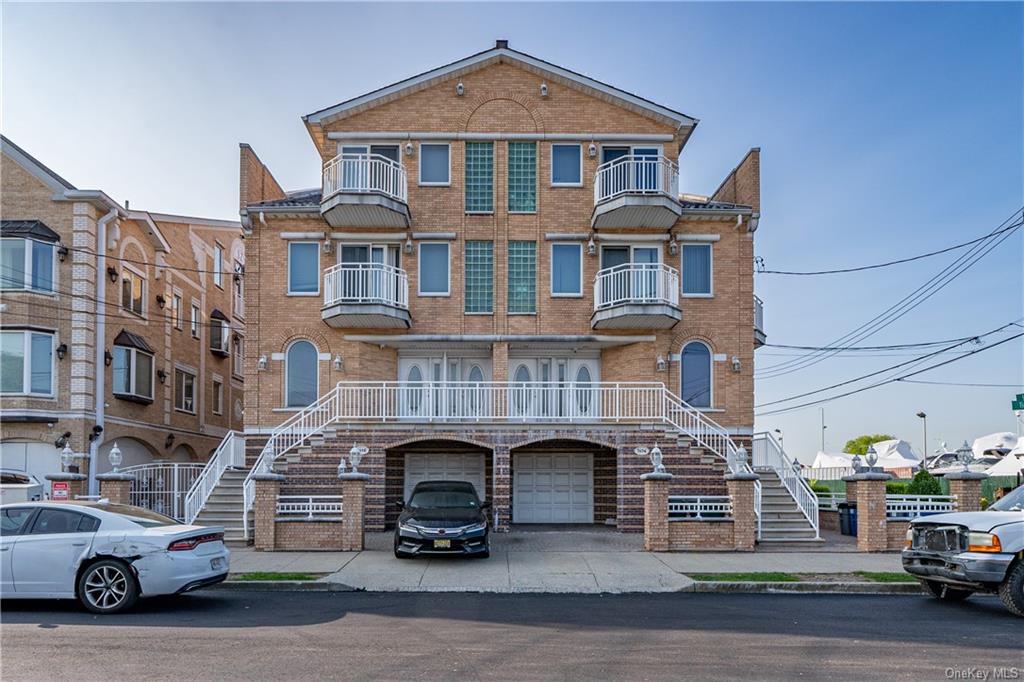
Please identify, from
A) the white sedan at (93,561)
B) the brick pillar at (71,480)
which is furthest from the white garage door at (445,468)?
the white sedan at (93,561)

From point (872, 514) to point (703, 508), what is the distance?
337 centimetres

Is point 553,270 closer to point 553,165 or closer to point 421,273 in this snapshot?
point 553,165

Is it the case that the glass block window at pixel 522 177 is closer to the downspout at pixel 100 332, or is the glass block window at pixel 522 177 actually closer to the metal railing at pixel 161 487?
the metal railing at pixel 161 487

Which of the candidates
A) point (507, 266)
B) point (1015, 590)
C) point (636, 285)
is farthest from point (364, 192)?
point (1015, 590)

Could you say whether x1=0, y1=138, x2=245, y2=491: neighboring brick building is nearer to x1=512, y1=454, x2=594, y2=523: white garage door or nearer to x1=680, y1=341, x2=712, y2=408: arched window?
x1=512, y1=454, x2=594, y2=523: white garage door

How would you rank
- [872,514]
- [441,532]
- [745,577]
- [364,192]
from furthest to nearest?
[364,192]
[872,514]
[441,532]
[745,577]

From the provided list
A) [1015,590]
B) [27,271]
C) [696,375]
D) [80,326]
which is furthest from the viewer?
[696,375]

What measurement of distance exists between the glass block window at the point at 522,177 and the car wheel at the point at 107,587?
15.6 metres

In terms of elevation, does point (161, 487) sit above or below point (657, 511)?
below

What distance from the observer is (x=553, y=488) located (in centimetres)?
2320

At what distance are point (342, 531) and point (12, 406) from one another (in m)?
11.2

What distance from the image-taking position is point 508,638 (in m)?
9.31

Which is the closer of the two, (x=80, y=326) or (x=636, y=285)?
(x=636, y=285)

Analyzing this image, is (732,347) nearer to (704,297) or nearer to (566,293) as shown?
(704,297)
